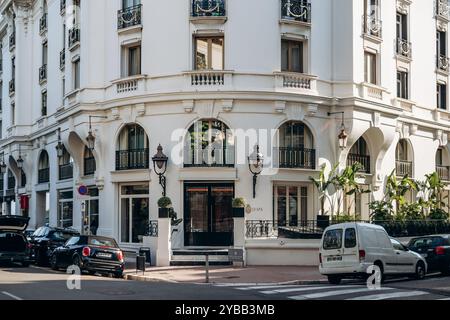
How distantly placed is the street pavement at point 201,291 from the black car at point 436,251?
1599mm

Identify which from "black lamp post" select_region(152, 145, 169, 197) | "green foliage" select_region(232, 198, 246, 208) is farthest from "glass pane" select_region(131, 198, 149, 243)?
"green foliage" select_region(232, 198, 246, 208)

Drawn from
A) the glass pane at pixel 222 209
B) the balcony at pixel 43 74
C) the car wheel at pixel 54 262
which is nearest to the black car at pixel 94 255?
the car wheel at pixel 54 262

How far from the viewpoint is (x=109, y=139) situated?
33.9m

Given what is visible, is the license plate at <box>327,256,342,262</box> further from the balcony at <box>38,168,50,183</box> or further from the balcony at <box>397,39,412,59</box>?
the balcony at <box>38,168,50,183</box>

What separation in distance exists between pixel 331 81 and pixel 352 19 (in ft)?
9.87

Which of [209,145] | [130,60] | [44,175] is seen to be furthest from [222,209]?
[44,175]

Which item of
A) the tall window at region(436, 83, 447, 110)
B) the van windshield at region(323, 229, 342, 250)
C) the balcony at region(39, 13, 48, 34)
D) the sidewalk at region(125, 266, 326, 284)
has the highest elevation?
the balcony at region(39, 13, 48, 34)

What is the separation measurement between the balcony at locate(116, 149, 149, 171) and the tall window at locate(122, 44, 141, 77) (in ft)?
11.5

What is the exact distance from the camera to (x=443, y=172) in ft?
137

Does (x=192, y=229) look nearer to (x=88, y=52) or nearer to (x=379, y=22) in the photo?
(x=88, y=52)

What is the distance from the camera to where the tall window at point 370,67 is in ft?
113

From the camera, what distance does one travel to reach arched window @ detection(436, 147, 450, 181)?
41781 mm

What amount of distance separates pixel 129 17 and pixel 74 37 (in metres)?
4.70
